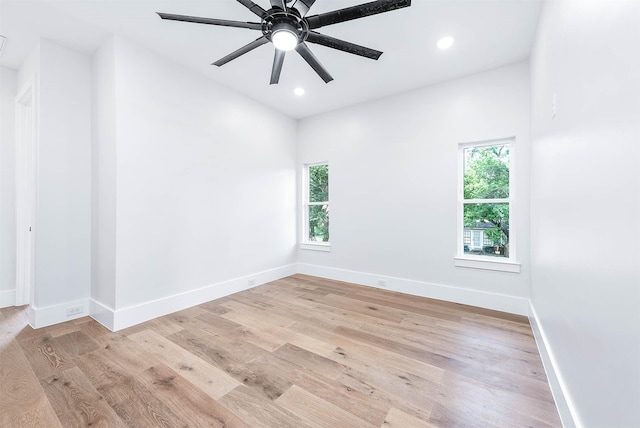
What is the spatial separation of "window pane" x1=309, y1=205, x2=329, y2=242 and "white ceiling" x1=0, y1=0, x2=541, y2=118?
2114 mm

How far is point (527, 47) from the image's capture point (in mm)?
2701

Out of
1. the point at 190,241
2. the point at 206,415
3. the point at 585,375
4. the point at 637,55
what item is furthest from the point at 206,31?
the point at 585,375

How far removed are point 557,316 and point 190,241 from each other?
3.49m

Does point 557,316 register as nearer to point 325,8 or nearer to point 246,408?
point 246,408

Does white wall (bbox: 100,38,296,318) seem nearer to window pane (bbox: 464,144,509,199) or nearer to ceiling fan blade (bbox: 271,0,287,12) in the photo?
ceiling fan blade (bbox: 271,0,287,12)

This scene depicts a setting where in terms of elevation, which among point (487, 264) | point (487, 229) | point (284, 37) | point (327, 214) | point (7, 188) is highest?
point (284, 37)

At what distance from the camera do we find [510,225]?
3.04 meters

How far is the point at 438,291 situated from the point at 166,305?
10.9ft

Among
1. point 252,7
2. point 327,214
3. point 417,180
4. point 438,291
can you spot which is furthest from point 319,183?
point 252,7

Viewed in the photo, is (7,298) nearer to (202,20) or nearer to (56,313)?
(56,313)

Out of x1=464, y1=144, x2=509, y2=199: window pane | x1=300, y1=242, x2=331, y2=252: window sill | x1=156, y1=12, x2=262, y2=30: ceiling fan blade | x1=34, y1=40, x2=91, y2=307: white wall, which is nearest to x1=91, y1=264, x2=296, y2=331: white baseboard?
x1=34, y1=40, x2=91, y2=307: white wall

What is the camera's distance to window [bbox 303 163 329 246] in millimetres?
4707

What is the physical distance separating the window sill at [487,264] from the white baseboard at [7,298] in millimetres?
5464

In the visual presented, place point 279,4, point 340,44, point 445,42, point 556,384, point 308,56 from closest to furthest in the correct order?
point 556,384, point 279,4, point 340,44, point 308,56, point 445,42
